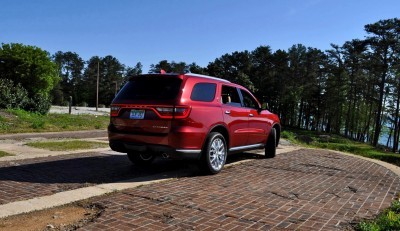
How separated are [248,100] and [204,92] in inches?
82.1

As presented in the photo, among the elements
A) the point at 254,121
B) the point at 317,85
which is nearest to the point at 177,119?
the point at 254,121

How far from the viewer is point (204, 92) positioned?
686 centimetres

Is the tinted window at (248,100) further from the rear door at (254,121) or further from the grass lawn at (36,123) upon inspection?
the grass lawn at (36,123)

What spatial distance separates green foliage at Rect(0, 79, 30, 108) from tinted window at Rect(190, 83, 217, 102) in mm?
15108

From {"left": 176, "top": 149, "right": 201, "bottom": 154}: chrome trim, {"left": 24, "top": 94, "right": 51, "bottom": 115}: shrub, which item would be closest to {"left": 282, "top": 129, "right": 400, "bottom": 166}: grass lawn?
{"left": 176, "top": 149, "right": 201, "bottom": 154}: chrome trim

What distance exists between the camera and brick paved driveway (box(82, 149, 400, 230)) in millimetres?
4152

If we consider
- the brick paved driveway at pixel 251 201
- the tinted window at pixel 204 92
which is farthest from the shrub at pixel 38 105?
the tinted window at pixel 204 92

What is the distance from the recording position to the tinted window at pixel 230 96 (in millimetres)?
7543

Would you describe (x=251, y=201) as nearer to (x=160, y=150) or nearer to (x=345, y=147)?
(x=160, y=150)

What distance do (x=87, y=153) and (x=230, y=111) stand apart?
4.03m

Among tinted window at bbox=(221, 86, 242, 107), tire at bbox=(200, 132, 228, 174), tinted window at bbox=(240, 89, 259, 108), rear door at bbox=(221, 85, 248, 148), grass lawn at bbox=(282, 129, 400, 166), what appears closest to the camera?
tire at bbox=(200, 132, 228, 174)

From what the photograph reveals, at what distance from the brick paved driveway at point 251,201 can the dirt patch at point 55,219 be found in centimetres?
16

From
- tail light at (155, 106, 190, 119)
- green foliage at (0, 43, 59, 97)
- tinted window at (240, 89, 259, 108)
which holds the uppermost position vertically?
green foliage at (0, 43, 59, 97)

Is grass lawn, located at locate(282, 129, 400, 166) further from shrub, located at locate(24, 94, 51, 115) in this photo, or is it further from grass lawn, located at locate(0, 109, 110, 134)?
shrub, located at locate(24, 94, 51, 115)
